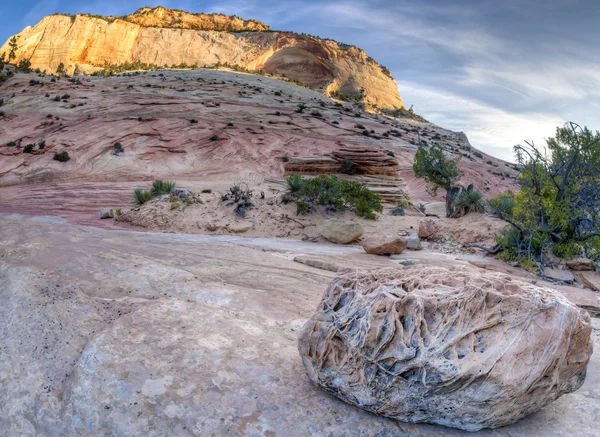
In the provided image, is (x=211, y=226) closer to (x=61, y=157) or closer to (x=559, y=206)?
(x=559, y=206)

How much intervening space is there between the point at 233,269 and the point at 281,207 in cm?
636

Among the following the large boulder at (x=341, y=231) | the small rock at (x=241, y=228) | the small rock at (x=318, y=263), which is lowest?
the small rock at (x=241, y=228)

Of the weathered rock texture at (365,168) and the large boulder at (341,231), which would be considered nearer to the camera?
the large boulder at (341,231)

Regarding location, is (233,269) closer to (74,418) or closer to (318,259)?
(318,259)

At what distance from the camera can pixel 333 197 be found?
40.5 feet

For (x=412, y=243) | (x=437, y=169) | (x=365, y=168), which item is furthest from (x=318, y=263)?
(x=365, y=168)

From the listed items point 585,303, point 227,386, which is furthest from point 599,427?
point 585,303

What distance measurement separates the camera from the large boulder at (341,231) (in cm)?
1034

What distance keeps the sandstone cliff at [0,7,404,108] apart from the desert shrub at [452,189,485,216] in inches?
1551

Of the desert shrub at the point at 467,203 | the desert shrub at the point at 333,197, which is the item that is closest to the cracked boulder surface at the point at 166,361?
the desert shrub at the point at 333,197

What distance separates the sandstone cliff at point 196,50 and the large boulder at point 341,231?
4280 centimetres

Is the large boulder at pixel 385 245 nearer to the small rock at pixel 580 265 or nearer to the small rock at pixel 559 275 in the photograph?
the small rock at pixel 559 275

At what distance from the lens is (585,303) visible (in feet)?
18.7

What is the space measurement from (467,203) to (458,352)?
39.6 ft
